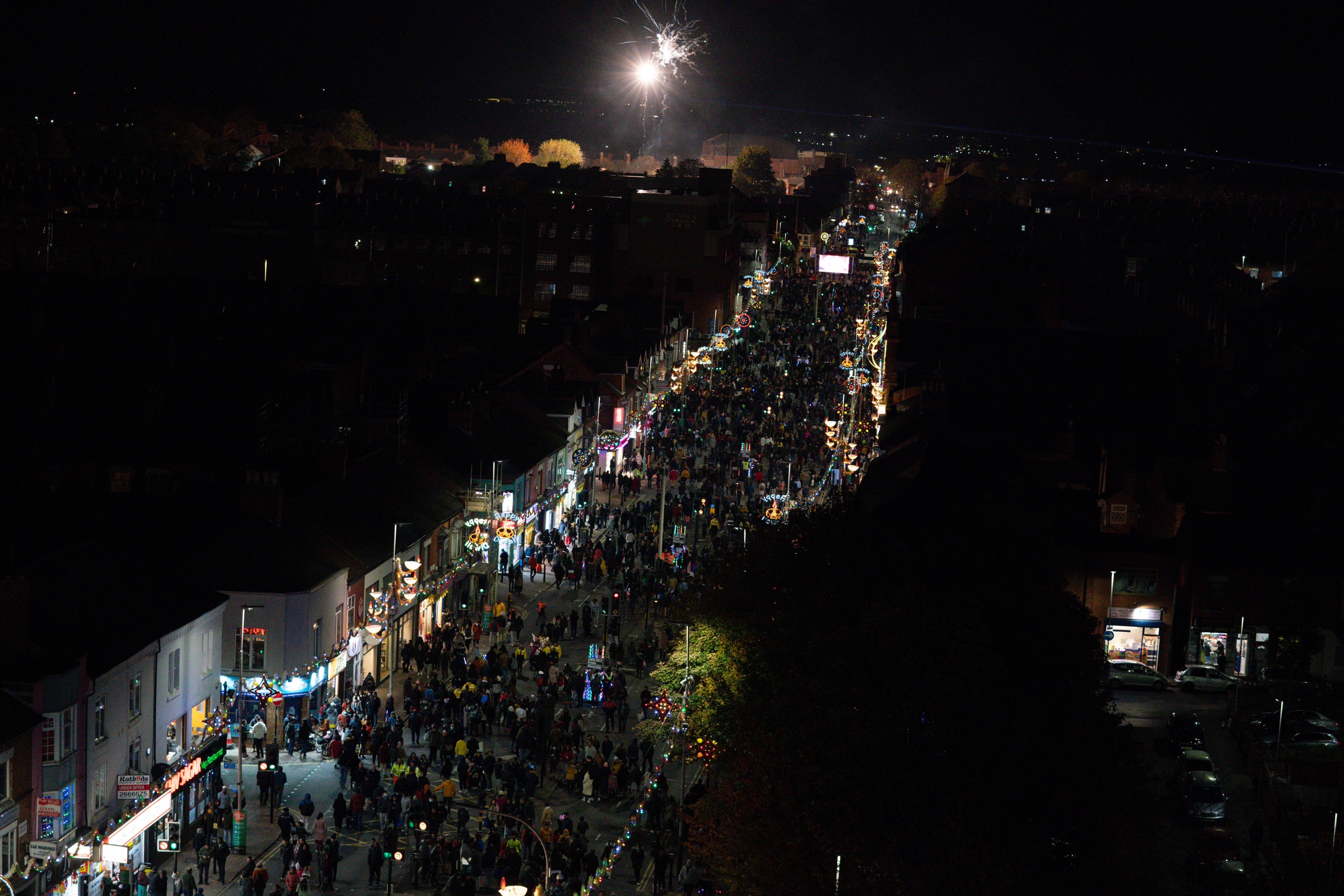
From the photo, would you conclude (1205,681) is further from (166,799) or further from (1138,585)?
(166,799)

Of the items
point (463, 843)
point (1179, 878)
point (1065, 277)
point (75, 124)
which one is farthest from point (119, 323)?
point (75, 124)

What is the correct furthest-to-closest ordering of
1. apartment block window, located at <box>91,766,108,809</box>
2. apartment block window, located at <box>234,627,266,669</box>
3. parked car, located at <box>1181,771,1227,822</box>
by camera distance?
apartment block window, located at <box>234,627,266,669</box> → parked car, located at <box>1181,771,1227,822</box> → apartment block window, located at <box>91,766,108,809</box>

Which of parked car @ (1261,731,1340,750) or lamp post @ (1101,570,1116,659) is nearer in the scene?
parked car @ (1261,731,1340,750)

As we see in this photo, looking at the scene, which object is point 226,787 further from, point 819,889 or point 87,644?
point 819,889

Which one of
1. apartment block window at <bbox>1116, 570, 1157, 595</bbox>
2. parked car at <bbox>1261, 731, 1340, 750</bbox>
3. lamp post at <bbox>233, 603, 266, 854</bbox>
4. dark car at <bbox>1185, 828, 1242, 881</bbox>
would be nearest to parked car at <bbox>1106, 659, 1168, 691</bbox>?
apartment block window at <bbox>1116, 570, 1157, 595</bbox>

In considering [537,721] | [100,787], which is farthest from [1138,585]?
[100,787]

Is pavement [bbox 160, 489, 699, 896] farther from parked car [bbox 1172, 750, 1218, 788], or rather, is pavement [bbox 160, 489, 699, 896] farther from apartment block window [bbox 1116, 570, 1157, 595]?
apartment block window [bbox 1116, 570, 1157, 595]

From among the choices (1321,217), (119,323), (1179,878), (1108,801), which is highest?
(1321,217)

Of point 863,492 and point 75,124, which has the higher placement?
point 75,124
